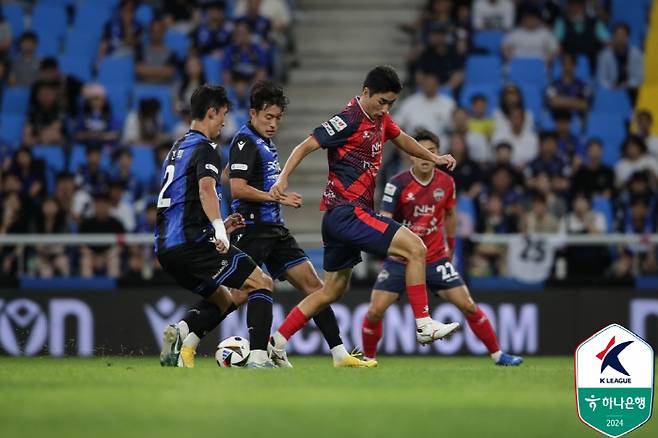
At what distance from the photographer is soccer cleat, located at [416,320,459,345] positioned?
377 inches

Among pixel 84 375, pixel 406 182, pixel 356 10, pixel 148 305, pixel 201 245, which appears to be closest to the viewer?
pixel 84 375

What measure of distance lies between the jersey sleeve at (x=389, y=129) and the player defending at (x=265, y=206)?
82cm

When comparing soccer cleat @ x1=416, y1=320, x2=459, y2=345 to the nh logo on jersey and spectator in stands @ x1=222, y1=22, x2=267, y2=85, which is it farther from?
spectator in stands @ x1=222, y1=22, x2=267, y2=85

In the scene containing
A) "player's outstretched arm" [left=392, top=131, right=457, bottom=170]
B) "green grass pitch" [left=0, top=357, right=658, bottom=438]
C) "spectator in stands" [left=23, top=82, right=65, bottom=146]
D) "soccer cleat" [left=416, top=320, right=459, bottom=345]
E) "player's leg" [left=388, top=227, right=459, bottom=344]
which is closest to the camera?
"green grass pitch" [left=0, top=357, right=658, bottom=438]

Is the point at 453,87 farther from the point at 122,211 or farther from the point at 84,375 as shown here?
the point at 84,375

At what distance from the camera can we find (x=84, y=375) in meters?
9.02

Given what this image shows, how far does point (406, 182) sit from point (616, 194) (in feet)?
19.8

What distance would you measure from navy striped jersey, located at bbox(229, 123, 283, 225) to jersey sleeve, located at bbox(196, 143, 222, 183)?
0.54 meters

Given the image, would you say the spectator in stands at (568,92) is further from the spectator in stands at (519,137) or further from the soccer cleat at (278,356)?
the soccer cleat at (278,356)

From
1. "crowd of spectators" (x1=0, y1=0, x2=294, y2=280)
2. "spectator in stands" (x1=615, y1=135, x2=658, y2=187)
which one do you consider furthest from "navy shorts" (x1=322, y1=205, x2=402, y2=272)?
"spectator in stands" (x1=615, y1=135, x2=658, y2=187)

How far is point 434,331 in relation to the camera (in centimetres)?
969

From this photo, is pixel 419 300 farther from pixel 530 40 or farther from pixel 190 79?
pixel 530 40

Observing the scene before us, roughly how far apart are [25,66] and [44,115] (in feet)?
4.69

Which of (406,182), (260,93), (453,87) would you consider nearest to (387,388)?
(260,93)
